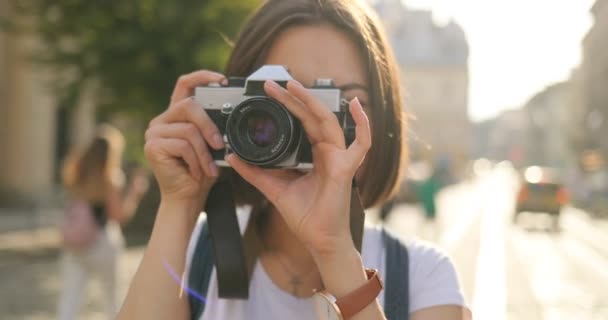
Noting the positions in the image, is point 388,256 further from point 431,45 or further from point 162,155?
point 431,45

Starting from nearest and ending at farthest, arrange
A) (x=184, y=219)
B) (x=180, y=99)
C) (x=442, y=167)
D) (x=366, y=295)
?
1. (x=366, y=295)
2. (x=184, y=219)
3. (x=180, y=99)
4. (x=442, y=167)

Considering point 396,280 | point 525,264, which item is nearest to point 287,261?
point 396,280

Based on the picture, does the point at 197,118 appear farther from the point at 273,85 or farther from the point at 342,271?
the point at 342,271

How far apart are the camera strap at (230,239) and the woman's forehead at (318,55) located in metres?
0.26

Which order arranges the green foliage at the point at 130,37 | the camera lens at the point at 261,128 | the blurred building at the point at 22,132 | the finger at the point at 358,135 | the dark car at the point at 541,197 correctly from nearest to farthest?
1. the finger at the point at 358,135
2. the camera lens at the point at 261,128
3. the green foliage at the point at 130,37
4. the blurred building at the point at 22,132
5. the dark car at the point at 541,197

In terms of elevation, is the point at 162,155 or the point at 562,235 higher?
the point at 162,155

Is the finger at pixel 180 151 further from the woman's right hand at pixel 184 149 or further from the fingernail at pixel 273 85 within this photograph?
the fingernail at pixel 273 85

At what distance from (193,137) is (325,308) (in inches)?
19.8

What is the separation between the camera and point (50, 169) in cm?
2361

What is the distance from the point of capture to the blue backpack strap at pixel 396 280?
167cm

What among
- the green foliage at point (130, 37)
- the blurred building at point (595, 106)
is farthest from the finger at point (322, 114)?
the blurred building at point (595, 106)

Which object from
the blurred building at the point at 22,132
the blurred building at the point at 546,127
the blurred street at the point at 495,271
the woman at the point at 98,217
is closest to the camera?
the woman at the point at 98,217

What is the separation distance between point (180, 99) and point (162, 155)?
142 millimetres

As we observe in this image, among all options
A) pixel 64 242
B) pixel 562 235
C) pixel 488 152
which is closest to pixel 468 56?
pixel 488 152
